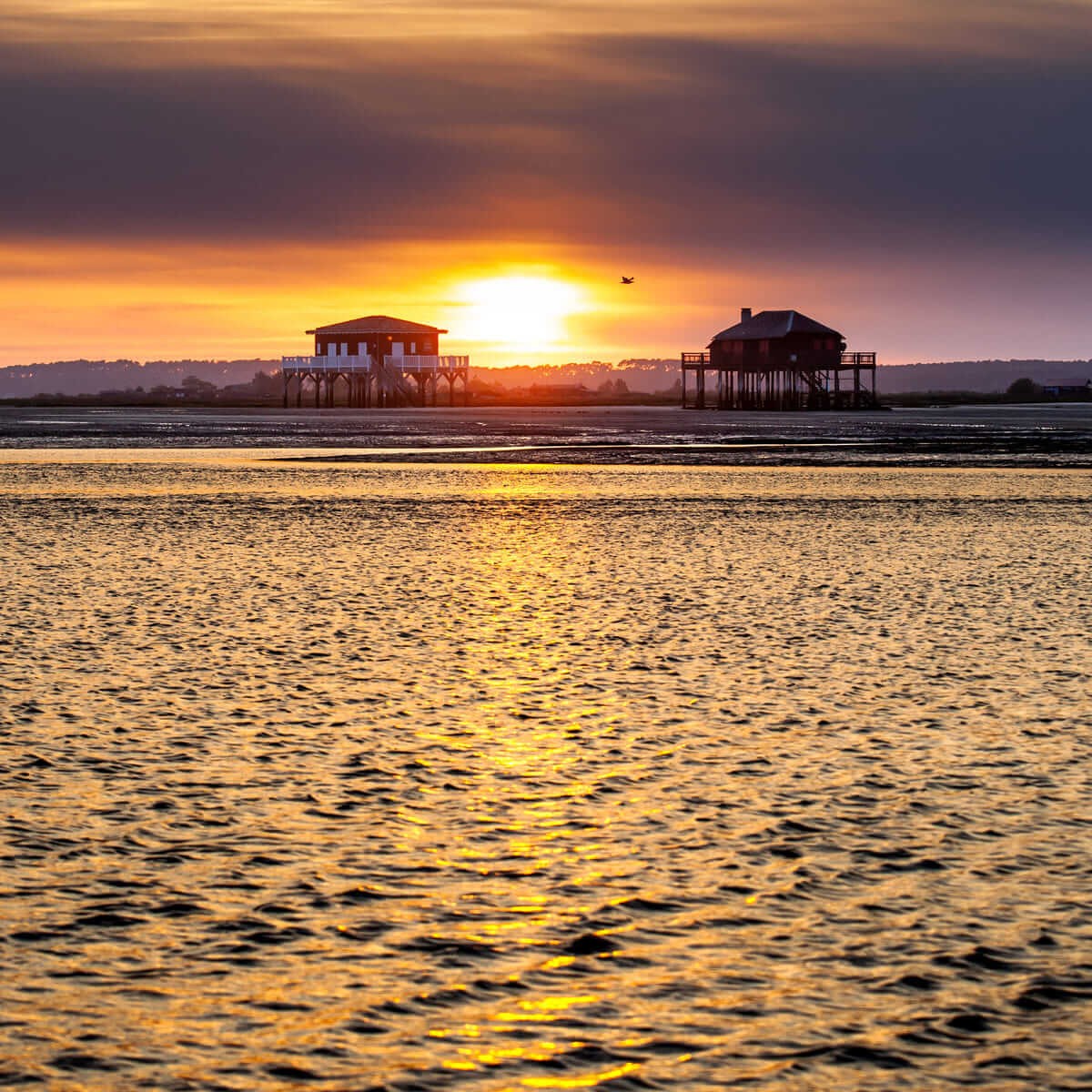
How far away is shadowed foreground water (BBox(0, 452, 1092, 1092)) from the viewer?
4.71 m

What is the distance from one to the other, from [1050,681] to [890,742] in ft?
7.57

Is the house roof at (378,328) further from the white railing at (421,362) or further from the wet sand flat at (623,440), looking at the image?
the wet sand flat at (623,440)

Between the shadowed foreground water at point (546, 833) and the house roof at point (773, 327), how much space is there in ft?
305

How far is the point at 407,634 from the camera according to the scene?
41.9ft

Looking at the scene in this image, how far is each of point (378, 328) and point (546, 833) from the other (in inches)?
4545

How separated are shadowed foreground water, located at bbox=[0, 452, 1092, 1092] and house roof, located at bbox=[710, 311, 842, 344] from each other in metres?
93.0

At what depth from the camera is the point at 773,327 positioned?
109 meters

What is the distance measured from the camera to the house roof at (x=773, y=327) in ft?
354

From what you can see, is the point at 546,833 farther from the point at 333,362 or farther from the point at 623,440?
the point at 333,362

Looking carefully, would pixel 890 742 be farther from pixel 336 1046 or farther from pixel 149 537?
pixel 149 537

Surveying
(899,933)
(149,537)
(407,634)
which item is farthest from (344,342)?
(899,933)

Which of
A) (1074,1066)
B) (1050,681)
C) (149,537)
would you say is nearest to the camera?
(1074,1066)

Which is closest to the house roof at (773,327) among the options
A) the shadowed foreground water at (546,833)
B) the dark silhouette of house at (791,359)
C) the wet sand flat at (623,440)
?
the dark silhouette of house at (791,359)

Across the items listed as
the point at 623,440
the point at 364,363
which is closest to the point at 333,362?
the point at 364,363
